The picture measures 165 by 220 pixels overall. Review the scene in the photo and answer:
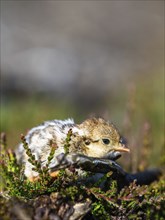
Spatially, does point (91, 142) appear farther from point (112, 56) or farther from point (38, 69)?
point (112, 56)

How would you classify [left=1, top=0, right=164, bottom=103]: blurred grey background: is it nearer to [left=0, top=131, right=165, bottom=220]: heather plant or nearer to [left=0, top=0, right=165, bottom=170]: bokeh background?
[left=0, top=0, right=165, bottom=170]: bokeh background

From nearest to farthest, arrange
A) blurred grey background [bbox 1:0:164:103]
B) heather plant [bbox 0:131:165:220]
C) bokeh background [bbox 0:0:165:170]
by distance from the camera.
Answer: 1. heather plant [bbox 0:131:165:220]
2. bokeh background [bbox 0:0:165:170]
3. blurred grey background [bbox 1:0:164:103]

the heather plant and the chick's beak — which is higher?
the chick's beak

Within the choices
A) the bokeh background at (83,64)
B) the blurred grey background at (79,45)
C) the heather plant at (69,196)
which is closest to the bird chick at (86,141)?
the heather plant at (69,196)

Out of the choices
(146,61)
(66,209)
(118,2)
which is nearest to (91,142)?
(66,209)

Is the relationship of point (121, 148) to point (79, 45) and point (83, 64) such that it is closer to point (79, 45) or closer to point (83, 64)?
point (83, 64)

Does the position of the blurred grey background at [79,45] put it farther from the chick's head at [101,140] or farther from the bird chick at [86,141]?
the chick's head at [101,140]

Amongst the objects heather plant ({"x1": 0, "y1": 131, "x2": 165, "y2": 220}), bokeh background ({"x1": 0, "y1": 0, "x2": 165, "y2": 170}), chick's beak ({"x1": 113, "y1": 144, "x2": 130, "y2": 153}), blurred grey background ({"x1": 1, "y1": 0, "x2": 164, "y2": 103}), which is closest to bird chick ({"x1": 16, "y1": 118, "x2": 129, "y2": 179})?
chick's beak ({"x1": 113, "y1": 144, "x2": 130, "y2": 153})
